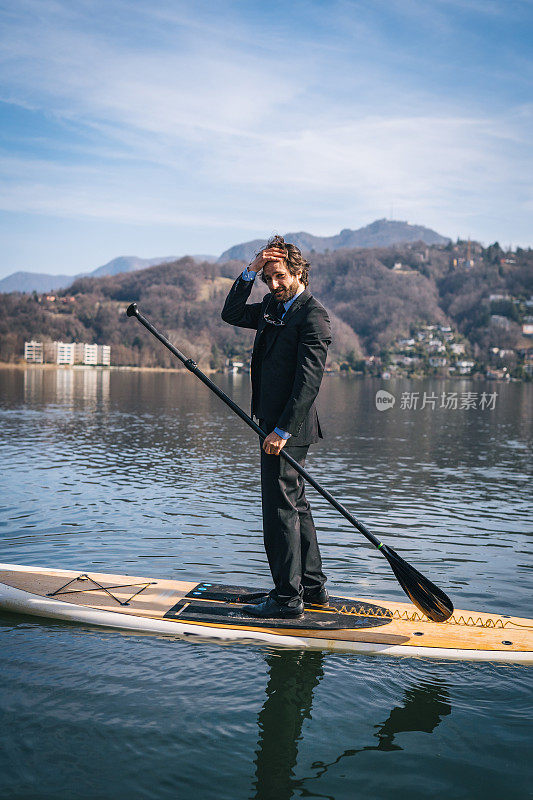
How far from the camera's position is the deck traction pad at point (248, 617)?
6.33 meters

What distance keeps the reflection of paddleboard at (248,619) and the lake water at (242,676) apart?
0.19m

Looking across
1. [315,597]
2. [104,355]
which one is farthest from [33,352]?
[315,597]

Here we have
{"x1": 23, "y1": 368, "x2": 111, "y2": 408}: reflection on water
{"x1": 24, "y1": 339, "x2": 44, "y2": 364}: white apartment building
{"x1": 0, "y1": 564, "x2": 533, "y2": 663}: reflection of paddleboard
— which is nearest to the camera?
{"x1": 0, "y1": 564, "x2": 533, "y2": 663}: reflection of paddleboard

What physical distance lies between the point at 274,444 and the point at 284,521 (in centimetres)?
72

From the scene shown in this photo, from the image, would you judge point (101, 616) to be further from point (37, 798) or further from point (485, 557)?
point (485, 557)

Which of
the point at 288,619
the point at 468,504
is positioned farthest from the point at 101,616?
the point at 468,504

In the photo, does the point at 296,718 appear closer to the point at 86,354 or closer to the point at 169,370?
the point at 169,370

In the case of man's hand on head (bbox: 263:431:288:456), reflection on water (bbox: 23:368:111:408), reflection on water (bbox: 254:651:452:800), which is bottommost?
reflection on water (bbox: 23:368:111:408)

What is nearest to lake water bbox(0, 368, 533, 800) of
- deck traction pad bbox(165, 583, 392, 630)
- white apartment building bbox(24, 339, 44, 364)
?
deck traction pad bbox(165, 583, 392, 630)

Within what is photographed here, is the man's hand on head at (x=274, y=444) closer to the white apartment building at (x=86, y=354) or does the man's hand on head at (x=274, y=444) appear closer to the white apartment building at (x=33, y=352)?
the white apartment building at (x=33, y=352)

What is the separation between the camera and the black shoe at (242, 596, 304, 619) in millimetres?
6426

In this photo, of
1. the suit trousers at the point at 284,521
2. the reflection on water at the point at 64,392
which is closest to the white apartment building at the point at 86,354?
the reflection on water at the point at 64,392

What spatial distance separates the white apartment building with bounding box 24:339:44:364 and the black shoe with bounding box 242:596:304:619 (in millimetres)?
174589

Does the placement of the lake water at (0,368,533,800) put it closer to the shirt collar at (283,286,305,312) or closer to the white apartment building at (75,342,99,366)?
the shirt collar at (283,286,305,312)
